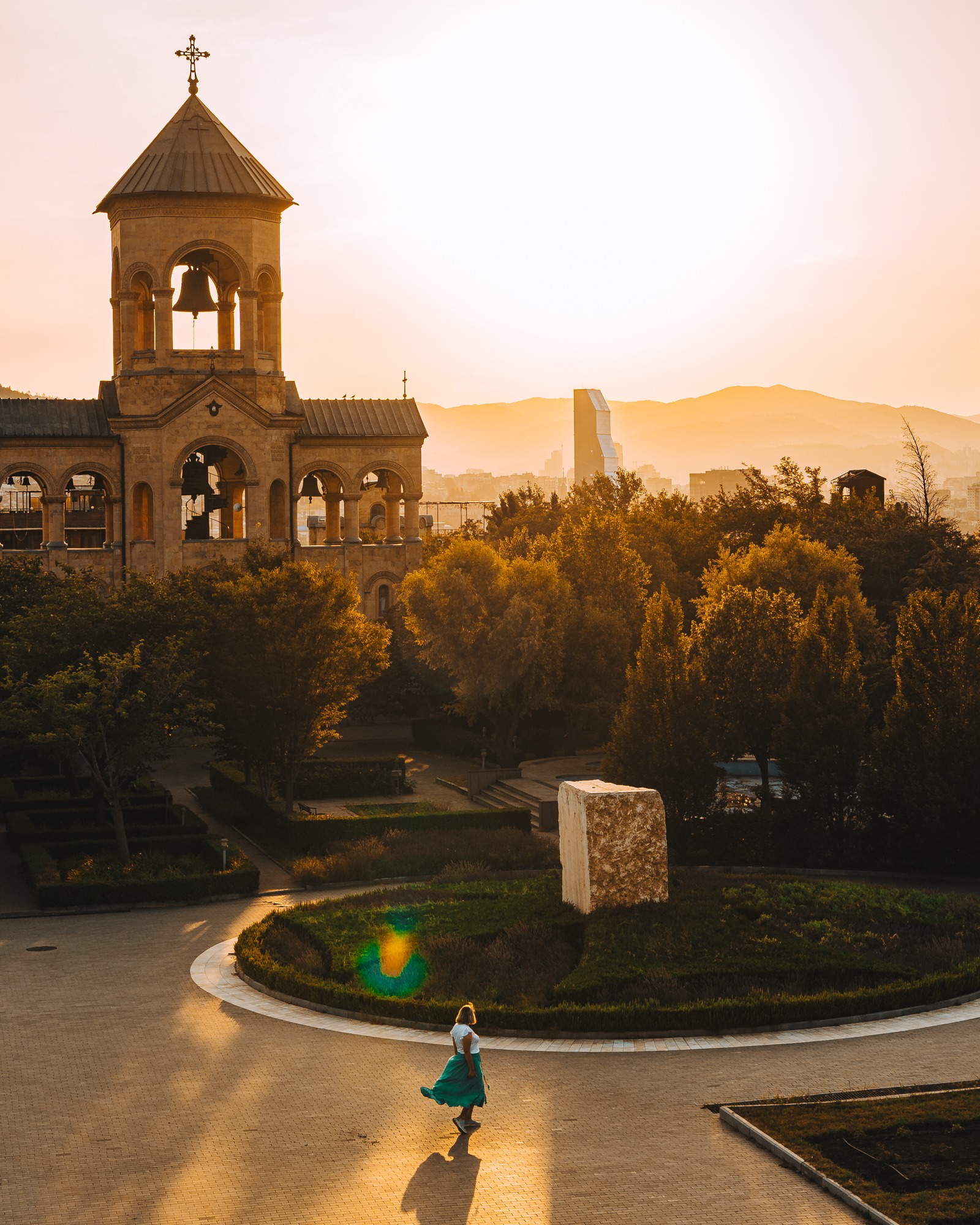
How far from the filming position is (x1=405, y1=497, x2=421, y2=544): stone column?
60.4 m

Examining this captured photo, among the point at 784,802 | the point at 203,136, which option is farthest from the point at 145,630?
the point at 203,136

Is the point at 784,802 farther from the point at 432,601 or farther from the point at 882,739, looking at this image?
the point at 432,601

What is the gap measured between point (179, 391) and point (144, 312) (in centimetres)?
387

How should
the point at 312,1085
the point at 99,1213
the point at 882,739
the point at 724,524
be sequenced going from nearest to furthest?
1. the point at 99,1213
2. the point at 312,1085
3. the point at 882,739
4. the point at 724,524

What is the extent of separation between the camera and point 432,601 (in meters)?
49.1

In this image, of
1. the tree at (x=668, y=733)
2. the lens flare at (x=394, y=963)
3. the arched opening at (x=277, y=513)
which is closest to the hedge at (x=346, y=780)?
the tree at (x=668, y=733)

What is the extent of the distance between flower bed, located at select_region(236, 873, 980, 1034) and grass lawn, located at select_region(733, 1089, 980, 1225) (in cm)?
445

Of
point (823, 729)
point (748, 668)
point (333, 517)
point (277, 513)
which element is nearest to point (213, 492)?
point (277, 513)

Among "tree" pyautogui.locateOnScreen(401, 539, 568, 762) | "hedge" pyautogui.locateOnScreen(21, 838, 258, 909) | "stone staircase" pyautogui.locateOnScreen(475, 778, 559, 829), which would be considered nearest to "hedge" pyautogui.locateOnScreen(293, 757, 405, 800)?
"stone staircase" pyautogui.locateOnScreen(475, 778, 559, 829)

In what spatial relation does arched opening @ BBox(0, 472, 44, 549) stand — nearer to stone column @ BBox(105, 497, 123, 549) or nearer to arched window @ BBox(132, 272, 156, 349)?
stone column @ BBox(105, 497, 123, 549)

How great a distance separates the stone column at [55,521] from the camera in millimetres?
55031

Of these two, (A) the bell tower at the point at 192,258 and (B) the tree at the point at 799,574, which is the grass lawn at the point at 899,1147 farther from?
(A) the bell tower at the point at 192,258

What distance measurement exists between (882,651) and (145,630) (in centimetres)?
2411

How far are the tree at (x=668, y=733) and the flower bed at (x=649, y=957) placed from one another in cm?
608
